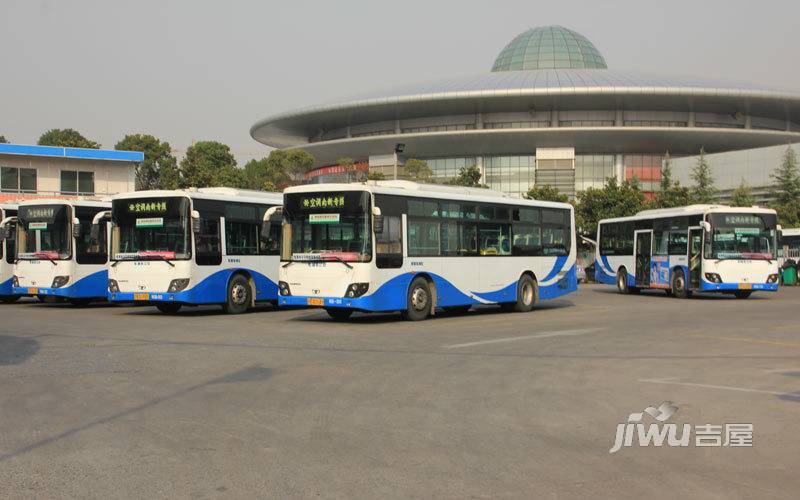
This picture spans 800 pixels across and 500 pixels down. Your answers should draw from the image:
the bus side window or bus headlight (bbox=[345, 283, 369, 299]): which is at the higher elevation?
the bus side window

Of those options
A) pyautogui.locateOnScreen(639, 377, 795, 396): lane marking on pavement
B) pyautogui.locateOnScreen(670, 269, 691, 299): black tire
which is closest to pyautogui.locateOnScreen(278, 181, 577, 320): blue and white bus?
pyautogui.locateOnScreen(639, 377, 795, 396): lane marking on pavement

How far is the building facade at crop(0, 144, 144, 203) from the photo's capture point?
4978 cm

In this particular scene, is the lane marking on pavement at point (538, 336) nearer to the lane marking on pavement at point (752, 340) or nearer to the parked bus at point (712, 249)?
the lane marking on pavement at point (752, 340)

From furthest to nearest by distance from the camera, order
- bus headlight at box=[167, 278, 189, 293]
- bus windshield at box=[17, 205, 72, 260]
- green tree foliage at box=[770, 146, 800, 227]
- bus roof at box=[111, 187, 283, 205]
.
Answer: green tree foliage at box=[770, 146, 800, 227] < bus windshield at box=[17, 205, 72, 260] < bus roof at box=[111, 187, 283, 205] < bus headlight at box=[167, 278, 189, 293]

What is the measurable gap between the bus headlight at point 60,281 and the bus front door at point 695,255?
733 inches

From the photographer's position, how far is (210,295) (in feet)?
69.3

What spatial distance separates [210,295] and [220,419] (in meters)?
13.5

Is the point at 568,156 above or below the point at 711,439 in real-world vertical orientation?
above

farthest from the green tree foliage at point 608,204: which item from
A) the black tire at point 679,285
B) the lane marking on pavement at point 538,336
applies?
the lane marking on pavement at point 538,336

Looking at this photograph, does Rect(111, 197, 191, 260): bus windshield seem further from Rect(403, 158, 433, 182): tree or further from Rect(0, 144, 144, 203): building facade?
Rect(403, 158, 433, 182): tree

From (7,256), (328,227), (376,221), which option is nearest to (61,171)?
(7,256)

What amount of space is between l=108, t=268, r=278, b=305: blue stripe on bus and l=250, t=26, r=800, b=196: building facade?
51.6 metres

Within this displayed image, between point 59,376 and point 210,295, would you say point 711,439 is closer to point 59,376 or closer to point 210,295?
point 59,376

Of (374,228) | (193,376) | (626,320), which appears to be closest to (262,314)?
(374,228)
